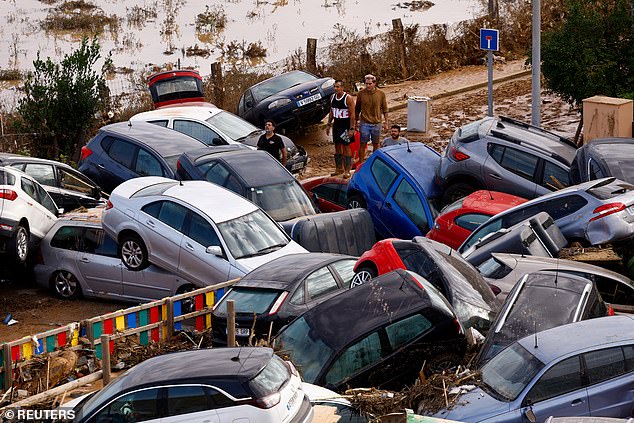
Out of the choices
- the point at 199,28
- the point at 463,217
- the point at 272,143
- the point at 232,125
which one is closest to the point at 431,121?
the point at 232,125

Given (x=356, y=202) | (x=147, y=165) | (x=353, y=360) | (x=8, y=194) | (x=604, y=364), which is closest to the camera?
(x=604, y=364)

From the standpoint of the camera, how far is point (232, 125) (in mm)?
21812

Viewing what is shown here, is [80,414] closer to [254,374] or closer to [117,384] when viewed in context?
[117,384]

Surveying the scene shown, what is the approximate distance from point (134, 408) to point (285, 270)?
4335 mm

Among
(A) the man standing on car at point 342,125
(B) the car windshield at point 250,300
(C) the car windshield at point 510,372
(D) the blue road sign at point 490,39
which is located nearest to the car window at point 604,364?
(C) the car windshield at point 510,372

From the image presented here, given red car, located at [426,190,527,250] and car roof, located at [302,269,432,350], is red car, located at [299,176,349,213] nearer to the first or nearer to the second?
red car, located at [426,190,527,250]

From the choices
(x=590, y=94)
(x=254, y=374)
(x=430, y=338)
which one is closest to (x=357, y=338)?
(x=430, y=338)

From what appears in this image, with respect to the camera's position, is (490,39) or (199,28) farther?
(199,28)

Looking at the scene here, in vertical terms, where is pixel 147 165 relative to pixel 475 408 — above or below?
above

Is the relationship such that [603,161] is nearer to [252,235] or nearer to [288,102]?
[252,235]

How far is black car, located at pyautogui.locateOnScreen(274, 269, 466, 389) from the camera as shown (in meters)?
10.3

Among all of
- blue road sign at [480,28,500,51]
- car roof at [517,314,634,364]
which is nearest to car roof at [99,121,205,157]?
blue road sign at [480,28,500,51]

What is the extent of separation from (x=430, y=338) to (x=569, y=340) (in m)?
1.43

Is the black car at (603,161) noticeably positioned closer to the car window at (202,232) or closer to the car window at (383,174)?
the car window at (383,174)
